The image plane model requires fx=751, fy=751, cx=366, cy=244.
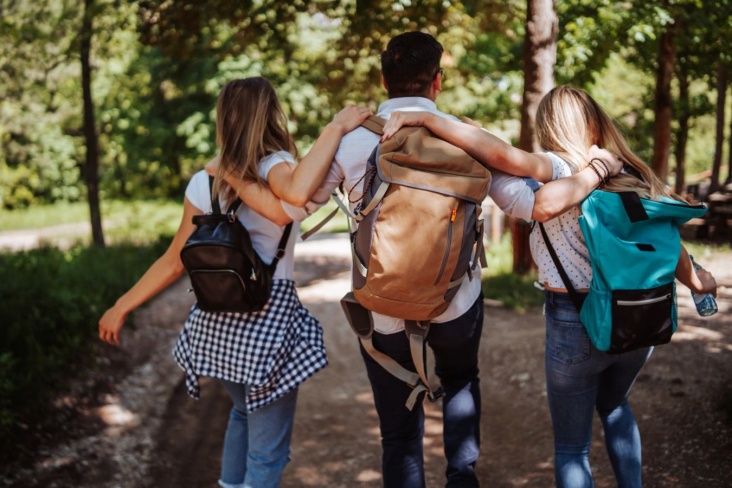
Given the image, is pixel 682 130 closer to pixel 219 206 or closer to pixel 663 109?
pixel 663 109

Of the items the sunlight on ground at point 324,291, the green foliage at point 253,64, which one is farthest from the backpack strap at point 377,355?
the sunlight on ground at point 324,291

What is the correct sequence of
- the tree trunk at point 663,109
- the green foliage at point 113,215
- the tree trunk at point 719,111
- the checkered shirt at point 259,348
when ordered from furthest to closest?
the green foliage at point 113,215, the tree trunk at point 719,111, the tree trunk at point 663,109, the checkered shirt at point 259,348

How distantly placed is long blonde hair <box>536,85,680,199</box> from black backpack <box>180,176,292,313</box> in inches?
45.5

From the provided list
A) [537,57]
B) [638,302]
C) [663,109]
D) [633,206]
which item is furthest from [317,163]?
[663,109]

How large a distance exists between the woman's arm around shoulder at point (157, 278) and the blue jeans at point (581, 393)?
1419mm

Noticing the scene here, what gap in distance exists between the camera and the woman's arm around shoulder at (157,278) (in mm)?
2945

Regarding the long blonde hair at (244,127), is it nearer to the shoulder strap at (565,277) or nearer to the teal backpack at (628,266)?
the shoulder strap at (565,277)

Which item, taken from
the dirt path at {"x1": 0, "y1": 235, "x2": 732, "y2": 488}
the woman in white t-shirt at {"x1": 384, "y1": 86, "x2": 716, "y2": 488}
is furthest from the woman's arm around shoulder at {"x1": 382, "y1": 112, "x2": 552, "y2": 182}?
the dirt path at {"x1": 0, "y1": 235, "x2": 732, "y2": 488}

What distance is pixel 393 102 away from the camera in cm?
271

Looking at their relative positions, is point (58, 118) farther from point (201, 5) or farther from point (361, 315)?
point (361, 315)

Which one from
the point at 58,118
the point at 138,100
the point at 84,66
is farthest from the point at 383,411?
the point at 58,118

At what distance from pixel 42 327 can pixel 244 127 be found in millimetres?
3584

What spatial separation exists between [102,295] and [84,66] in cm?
461

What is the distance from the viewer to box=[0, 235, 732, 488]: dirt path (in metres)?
4.17
